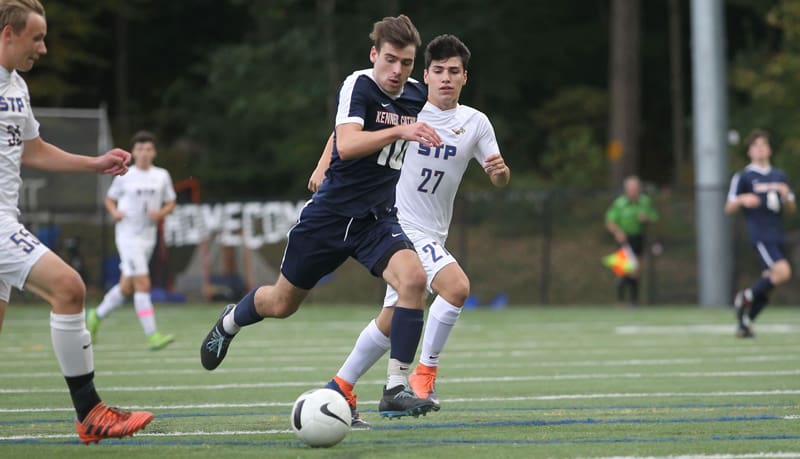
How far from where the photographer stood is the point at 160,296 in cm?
2339

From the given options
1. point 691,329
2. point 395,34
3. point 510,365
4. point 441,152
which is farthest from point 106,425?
point 691,329

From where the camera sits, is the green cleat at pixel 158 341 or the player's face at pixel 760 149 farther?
the player's face at pixel 760 149

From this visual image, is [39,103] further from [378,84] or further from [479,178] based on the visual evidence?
[378,84]

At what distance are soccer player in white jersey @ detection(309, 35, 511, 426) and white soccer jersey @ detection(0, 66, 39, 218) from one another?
2.38 meters

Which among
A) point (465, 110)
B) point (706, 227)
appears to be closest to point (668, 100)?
point (706, 227)

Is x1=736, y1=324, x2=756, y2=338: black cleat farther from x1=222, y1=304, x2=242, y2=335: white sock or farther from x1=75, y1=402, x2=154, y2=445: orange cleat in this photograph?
x1=75, y1=402, x2=154, y2=445: orange cleat

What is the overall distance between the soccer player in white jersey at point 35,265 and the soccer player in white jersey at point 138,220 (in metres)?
7.57

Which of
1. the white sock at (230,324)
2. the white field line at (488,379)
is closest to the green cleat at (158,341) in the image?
the white field line at (488,379)

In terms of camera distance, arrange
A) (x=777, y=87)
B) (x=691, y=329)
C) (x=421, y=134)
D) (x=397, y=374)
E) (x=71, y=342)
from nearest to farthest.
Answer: (x=71, y=342)
(x=421, y=134)
(x=397, y=374)
(x=691, y=329)
(x=777, y=87)

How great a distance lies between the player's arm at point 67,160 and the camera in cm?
652

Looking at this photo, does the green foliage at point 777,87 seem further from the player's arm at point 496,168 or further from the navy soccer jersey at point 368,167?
the navy soccer jersey at point 368,167

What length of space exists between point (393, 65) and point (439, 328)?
1.73 metres

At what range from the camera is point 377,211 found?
714cm

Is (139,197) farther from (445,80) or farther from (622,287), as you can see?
(622,287)
